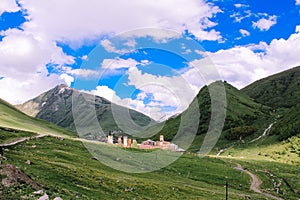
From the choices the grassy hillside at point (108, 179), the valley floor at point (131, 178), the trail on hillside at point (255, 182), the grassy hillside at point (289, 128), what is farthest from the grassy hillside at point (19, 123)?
the grassy hillside at point (289, 128)

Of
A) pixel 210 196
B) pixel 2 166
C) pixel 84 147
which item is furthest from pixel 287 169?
pixel 2 166

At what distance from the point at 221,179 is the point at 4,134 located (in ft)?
170

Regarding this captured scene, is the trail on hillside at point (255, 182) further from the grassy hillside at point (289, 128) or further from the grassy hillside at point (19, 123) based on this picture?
the grassy hillside at point (19, 123)

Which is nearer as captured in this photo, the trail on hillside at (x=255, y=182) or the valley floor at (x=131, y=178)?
the valley floor at (x=131, y=178)

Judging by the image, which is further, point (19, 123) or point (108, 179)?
point (19, 123)

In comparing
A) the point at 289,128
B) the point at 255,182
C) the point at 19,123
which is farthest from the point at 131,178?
the point at 289,128

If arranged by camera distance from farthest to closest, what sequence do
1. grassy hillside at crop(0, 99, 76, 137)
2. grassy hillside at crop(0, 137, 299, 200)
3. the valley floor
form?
grassy hillside at crop(0, 99, 76, 137) → the valley floor → grassy hillside at crop(0, 137, 299, 200)

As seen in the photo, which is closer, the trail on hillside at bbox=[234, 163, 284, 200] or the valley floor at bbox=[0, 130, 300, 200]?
the valley floor at bbox=[0, 130, 300, 200]

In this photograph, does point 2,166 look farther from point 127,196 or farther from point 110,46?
point 110,46

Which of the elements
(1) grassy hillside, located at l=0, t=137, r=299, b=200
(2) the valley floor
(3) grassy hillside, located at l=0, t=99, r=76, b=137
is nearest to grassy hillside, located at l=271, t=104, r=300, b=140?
(2) the valley floor

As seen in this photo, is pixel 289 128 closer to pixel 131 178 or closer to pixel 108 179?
pixel 131 178

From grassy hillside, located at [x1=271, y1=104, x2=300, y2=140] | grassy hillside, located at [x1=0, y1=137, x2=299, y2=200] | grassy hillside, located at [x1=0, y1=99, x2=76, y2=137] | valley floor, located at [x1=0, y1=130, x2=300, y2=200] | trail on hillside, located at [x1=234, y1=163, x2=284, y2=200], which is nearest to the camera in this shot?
grassy hillside, located at [x1=0, y1=137, x2=299, y2=200]

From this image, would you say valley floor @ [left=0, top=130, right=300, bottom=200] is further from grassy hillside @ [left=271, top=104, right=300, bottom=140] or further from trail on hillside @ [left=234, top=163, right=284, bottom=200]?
grassy hillside @ [left=271, top=104, right=300, bottom=140]

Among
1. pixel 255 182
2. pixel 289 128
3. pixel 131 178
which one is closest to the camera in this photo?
pixel 131 178
